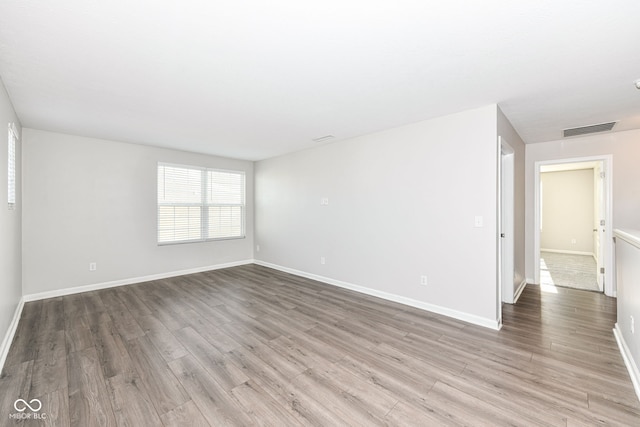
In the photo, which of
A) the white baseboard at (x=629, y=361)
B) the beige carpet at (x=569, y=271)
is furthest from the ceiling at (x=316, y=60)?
the beige carpet at (x=569, y=271)

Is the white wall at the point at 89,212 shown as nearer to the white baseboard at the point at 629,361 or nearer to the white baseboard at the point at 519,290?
the white baseboard at the point at 519,290

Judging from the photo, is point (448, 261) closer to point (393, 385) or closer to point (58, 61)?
point (393, 385)

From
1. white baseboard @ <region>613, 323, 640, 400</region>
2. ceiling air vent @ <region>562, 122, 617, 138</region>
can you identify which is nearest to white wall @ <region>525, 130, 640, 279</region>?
ceiling air vent @ <region>562, 122, 617, 138</region>

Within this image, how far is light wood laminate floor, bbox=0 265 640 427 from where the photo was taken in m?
1.73

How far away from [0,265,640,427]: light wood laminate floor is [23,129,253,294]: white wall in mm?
682

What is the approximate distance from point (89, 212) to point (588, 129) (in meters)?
7.46

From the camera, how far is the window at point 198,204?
507 cm

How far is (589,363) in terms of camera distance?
2.27 meters

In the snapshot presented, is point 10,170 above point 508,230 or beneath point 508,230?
above

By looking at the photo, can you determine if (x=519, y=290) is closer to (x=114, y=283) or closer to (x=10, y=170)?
(x=114, y=283)

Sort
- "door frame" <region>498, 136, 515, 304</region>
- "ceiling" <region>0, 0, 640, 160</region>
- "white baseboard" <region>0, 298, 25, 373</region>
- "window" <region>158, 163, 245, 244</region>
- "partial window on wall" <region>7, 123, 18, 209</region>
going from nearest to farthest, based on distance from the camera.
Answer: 1. "ceiling" <region>0, 0, 640, 160</region>
2. "white baseboard" <region>0, 298, 25, 373</region>
3. "partial window on wall" <region>7, 123, 18, 209</region>
4. "door frame" <region>498, 136, 515, 304</region>
5. "window" <region>158, 163, 245, 244</region>

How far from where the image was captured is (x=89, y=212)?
169 inches

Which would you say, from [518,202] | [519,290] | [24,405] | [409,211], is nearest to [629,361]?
[519,290]

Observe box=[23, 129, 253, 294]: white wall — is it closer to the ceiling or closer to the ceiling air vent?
the ceiling
